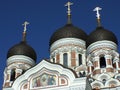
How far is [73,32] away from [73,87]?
849cm

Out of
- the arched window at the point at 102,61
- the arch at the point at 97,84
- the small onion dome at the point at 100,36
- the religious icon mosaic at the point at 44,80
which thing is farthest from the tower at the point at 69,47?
the religious icon mosaic at the point at 44,80

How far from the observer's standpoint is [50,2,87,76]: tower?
23036 millimetres

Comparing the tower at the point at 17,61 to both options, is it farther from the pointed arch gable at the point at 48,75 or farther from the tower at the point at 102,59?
the pointed arch gable at the point at 48,75

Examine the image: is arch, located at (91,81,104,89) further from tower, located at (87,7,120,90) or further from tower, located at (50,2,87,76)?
tower, located at (50,2,87,76)

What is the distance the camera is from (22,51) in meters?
24.5

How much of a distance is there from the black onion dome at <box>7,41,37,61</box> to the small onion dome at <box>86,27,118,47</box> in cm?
445

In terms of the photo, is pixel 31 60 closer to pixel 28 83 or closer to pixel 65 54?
pixel 65 54

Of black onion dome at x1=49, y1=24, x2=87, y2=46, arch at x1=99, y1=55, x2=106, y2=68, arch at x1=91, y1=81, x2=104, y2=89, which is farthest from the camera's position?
black onion dome at x1=49, y1=24, x2=87, y2=46

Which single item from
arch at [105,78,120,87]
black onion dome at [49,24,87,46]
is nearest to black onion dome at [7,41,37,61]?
black onion dome at [49,24,87,46]

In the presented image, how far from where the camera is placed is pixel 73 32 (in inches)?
943

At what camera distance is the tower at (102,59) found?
20.0 m

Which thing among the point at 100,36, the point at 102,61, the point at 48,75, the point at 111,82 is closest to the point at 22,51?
the point at 100,36

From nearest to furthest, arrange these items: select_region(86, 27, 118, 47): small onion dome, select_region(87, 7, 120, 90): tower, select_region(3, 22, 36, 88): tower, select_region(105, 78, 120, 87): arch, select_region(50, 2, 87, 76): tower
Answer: select_region(105, 78, 120, 87): arch
select_region(87, 7, 120, 90): tower
select_region(86, 27, 118, 47): small onion dome
select_region(50, 2, 87, 76): tower
select_region(3, 22, 36, 88): tower

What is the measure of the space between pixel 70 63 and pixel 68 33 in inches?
90.6
